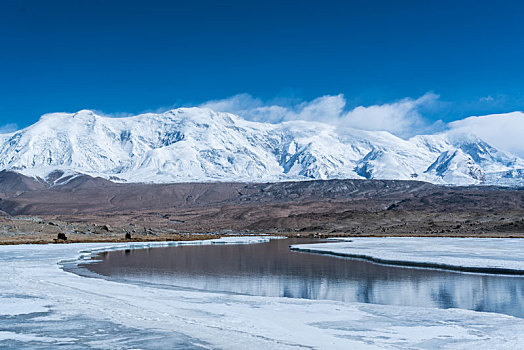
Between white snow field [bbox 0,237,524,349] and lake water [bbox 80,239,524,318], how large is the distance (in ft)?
8.80

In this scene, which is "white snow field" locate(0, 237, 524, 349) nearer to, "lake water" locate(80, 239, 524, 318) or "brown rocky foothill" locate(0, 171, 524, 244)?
"lake water" locate(80, 239, 524, 318)

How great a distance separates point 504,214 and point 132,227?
74.3m

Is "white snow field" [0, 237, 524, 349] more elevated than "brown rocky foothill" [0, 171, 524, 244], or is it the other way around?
"brown rocky foothill" [0, 171, 524, 244]

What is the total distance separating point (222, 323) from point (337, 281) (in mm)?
12857

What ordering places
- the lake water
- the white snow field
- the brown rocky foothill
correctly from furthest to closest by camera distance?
the brown rocky foothill
the lake water
the white snow field

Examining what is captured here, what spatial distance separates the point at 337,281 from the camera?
2812 centimetres

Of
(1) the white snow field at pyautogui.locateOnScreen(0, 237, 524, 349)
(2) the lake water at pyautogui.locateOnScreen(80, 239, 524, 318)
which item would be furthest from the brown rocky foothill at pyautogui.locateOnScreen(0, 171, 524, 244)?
(1) the white snow field at pyautogui.locateOnScreen(0, 237, 524, 349)

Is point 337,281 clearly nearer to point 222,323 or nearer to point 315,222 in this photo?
point 222,323

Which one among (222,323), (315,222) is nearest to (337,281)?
(222,323)

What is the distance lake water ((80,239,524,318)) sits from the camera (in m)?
22.0

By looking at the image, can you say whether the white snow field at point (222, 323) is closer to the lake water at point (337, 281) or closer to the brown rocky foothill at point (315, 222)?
the lake water at point (337, 281)

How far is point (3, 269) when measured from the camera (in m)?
31.9

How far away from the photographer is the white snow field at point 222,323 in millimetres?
13906

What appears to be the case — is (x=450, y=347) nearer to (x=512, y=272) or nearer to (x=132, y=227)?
(x=512, y=272)
